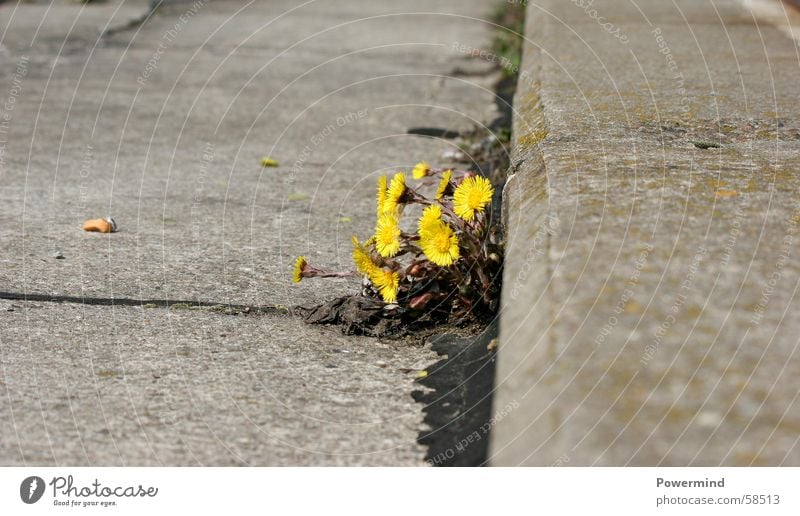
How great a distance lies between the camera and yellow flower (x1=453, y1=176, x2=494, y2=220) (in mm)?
2057

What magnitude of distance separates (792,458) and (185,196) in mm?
2296

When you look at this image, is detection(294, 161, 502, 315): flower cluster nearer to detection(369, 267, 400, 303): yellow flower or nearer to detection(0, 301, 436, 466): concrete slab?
detection(369, 267, 400, 303): yellow flower

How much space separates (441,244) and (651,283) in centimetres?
49

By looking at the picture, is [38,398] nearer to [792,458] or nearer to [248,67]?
[792,458]

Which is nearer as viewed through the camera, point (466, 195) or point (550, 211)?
point (550, 211)

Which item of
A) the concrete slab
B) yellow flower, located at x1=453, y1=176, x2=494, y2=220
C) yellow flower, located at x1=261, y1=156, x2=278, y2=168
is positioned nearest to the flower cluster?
yellow flower, located at x1=453, y1=176, x2=494, y2=220

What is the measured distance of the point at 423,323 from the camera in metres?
2.13

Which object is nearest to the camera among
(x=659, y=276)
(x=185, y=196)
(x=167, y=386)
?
(x=659, y=276)

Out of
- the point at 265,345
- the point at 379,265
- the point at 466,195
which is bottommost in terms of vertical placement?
the point at 265,345

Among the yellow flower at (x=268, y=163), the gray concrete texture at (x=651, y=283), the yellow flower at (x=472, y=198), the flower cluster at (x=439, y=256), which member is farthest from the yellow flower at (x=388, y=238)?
the yellow flower at (x=268, y=163)

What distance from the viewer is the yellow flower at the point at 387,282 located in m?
2.04

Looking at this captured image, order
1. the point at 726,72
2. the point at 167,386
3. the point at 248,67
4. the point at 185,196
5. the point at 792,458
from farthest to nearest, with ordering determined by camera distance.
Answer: the point at 248,67
the point at 726,72
the point at 185,196
the point at 167,386
the point at 792,458

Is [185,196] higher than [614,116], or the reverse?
[614,116]

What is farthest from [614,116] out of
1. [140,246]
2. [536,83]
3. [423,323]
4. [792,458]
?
[792,458]
